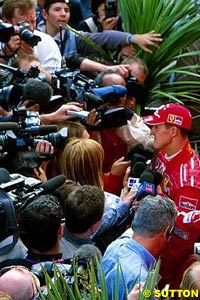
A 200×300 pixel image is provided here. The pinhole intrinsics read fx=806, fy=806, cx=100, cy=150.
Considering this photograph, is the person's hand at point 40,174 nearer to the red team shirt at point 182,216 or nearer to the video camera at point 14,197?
the video camera at point 14,197

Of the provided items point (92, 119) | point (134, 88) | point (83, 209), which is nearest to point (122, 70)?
point (134, 88)

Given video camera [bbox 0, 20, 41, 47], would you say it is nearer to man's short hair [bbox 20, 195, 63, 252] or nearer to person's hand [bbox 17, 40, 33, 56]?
person's hand [bbox 17, 40, 33, 56]

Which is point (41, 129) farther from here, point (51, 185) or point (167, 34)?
point (167, 34)

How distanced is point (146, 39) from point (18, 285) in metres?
3.89

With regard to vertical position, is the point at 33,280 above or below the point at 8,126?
below

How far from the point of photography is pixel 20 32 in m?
6.48

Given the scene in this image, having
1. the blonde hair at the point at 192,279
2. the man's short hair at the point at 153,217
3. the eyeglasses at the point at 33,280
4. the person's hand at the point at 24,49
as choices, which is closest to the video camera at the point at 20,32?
the person's hand at the point at 24,49

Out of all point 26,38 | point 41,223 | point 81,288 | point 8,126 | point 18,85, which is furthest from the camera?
point 26,38

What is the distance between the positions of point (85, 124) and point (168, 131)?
70 cm

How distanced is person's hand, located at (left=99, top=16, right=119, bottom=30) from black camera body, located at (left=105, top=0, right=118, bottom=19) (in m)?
0.03

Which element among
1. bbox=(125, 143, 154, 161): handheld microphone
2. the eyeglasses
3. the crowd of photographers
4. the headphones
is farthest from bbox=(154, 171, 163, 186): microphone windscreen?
the eyeglasses

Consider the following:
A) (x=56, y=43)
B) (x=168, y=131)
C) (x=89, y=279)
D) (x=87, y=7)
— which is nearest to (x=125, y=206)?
(x=168, y=131)

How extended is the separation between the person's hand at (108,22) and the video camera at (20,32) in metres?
1.38

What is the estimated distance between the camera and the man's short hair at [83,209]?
16.6 ft
